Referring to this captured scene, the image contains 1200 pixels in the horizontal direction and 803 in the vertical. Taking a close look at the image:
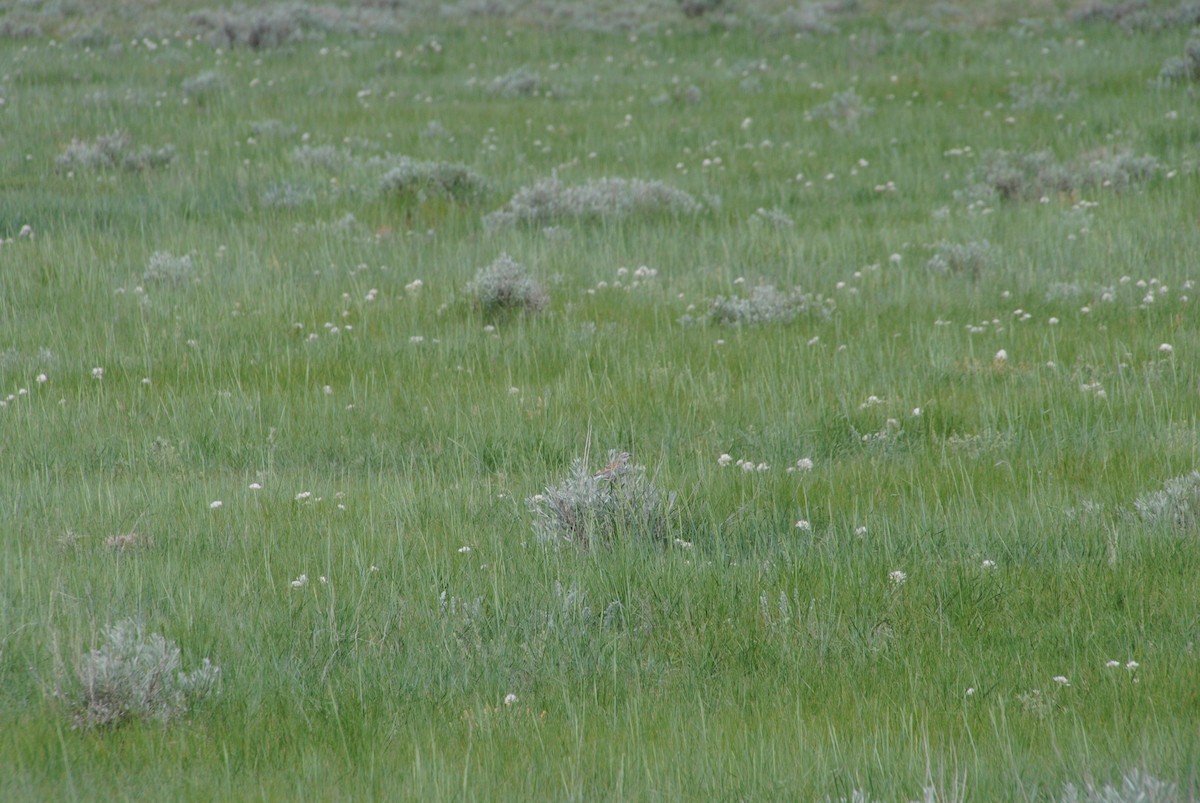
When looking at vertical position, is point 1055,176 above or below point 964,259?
above

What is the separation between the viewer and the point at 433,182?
1190 centimetres

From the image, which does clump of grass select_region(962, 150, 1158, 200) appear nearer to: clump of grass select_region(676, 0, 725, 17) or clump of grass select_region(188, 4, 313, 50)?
clump of grass select_region(188, 4, 313, 50)

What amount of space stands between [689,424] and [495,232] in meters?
5.09

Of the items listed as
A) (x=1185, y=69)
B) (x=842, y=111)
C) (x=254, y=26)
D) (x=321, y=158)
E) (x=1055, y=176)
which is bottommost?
(x=1055, y=176)

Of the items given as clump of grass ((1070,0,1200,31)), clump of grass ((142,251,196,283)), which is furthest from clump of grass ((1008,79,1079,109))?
clump of grass ((142,251,196,283))

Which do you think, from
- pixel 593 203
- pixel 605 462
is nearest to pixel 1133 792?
pixel 605 462

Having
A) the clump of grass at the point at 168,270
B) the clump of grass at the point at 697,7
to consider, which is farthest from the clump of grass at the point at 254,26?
the clump of grass at the point at 168,270

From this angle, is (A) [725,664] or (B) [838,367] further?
(B) [838,367]

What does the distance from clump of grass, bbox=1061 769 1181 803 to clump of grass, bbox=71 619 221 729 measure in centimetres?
241

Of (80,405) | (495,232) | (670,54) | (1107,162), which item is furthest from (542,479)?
(670,54)

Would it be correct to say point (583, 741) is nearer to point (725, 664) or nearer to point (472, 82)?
point (725, 664)

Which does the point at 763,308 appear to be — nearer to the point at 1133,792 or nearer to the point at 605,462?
the point at 605,462

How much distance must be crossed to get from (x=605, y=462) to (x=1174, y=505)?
241 centimetres

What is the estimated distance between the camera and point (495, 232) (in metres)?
10.8
